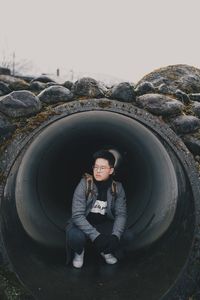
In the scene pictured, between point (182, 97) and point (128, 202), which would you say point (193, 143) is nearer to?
point (182, 97)

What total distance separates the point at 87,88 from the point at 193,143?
161cm

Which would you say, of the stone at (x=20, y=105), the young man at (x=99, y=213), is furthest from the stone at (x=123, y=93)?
the stone at (x=20, y=105)

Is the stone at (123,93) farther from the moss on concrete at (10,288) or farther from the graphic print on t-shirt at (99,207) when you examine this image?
the moss on concrete at (10,288)

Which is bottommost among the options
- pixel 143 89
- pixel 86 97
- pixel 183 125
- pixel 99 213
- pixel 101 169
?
pixel 99 213

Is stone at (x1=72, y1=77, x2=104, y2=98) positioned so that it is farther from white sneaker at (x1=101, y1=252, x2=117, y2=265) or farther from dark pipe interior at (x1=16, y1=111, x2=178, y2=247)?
white sneaker at (x1=101, y1=252, x2=117, y2=265)

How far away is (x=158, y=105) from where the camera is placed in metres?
5.10

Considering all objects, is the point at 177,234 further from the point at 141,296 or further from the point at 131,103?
the point at 131,103

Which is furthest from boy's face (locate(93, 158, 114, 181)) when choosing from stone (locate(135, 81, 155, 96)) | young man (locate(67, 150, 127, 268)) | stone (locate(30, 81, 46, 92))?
stone (locate(30, 81, 46, 92))

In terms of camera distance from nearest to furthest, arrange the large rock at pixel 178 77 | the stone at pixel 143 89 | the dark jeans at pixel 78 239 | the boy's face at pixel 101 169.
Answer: the dark jeans at pixel 78 239
the boy's face at pixel 101 169
the stone at pixel 143 89
the large rock at pixel 178 77

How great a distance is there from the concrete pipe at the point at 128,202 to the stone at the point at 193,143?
371mm

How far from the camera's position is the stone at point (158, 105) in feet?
16.5

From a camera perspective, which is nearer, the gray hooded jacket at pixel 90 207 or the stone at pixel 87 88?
the gray hooded jacket at pixel 90 207

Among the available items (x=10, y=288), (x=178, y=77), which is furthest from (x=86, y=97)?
(x=178, y=77)

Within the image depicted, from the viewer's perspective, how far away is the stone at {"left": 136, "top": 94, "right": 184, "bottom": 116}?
5031mm
